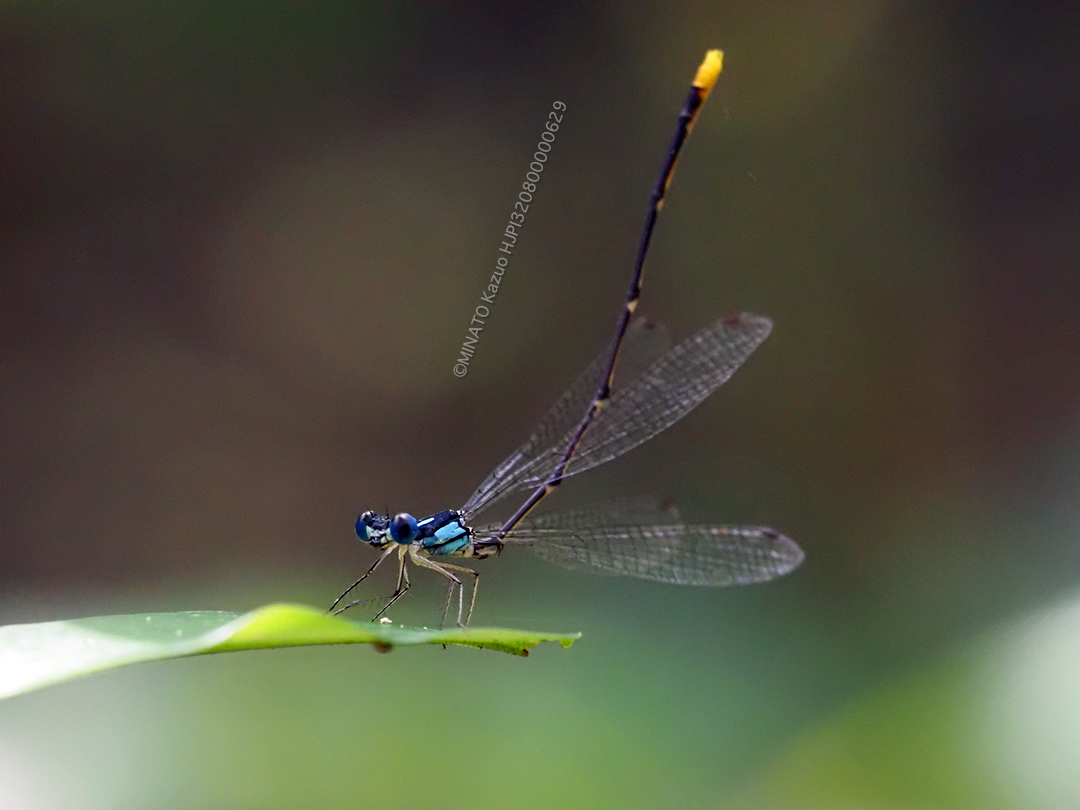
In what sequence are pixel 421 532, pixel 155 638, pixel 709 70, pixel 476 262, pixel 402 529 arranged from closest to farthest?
1. pixel 155 638
2. pixel 709 70
3. pixel 402 529
4. pixel 421 532
5. pixel 476 262

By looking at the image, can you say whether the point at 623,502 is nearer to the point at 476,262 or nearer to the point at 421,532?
the point at 421,532

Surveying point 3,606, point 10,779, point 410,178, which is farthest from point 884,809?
point 3,606

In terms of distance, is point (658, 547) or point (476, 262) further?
point (476, 262)

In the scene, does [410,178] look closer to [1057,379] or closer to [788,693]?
[788,693]

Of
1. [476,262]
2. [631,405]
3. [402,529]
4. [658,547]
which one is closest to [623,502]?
[658,547]

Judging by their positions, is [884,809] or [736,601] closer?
[884,809]

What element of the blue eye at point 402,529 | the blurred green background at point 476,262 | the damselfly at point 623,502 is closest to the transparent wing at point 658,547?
the damselfly at point 623,502
